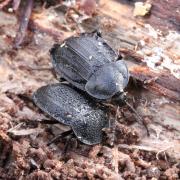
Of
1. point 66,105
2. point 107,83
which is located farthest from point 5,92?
point 107,83

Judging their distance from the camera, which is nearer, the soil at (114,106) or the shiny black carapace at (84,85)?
the soil at (114,106)

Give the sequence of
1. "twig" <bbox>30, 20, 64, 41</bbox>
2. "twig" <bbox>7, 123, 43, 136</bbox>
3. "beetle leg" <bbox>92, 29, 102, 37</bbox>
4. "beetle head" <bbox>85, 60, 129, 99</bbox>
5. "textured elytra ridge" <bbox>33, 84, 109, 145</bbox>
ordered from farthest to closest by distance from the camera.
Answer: "twig" <bbox>30, 20, 64, 41</bbox> → "beetle leg" <bbox>92, 29, 102, 37</bbox> → "beetle head" <bbox>85, 60, 129, 99</bbox> → "textured elytra ridge" <bbox>33, 84, 109, 145</bbox> → "twig" <bbox>7, 123, 43, 136</bbox>

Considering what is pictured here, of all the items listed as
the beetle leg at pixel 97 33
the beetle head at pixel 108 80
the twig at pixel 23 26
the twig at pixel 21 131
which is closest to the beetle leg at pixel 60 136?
the twig at pixel 21 131

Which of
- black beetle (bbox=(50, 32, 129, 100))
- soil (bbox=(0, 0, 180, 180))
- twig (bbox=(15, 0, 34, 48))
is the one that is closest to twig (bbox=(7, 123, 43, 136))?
soil (bbox=(0, 0, 180, 180))

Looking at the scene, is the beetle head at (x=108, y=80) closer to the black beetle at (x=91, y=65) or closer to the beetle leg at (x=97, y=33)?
the black beetle at (x=91, y=65)

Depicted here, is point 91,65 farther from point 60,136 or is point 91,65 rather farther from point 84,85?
point 60,136

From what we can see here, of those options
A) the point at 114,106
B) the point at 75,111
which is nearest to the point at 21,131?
the point at 75,111

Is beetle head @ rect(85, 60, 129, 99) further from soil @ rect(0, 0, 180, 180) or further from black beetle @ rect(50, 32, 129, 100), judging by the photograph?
soil @ rect(0, 0, 180, 180)
